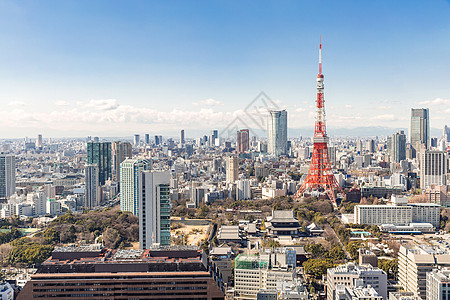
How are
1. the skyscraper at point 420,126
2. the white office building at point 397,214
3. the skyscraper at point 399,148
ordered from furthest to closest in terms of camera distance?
the skyscraper at point 420,126 → the skyscraper at point 399,148 → the white office building at point 397,214

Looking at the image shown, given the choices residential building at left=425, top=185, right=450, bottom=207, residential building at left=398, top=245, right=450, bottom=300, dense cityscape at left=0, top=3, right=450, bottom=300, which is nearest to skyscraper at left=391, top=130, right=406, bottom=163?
dense cityscape at left=0, top=3, right=450, bottom=300

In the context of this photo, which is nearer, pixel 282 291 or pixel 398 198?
pixel 282 291

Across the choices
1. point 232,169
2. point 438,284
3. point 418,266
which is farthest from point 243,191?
point 438,284

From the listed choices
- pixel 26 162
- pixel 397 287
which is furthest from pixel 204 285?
pixel 26 162

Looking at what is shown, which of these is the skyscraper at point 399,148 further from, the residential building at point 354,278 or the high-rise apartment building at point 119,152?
the residential building at point 354,278

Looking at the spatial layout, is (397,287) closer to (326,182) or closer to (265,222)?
(265,222)

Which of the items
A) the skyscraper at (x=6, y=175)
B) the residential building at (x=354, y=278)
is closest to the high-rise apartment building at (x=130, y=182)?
the skyscraper at (x=6, y=175)
